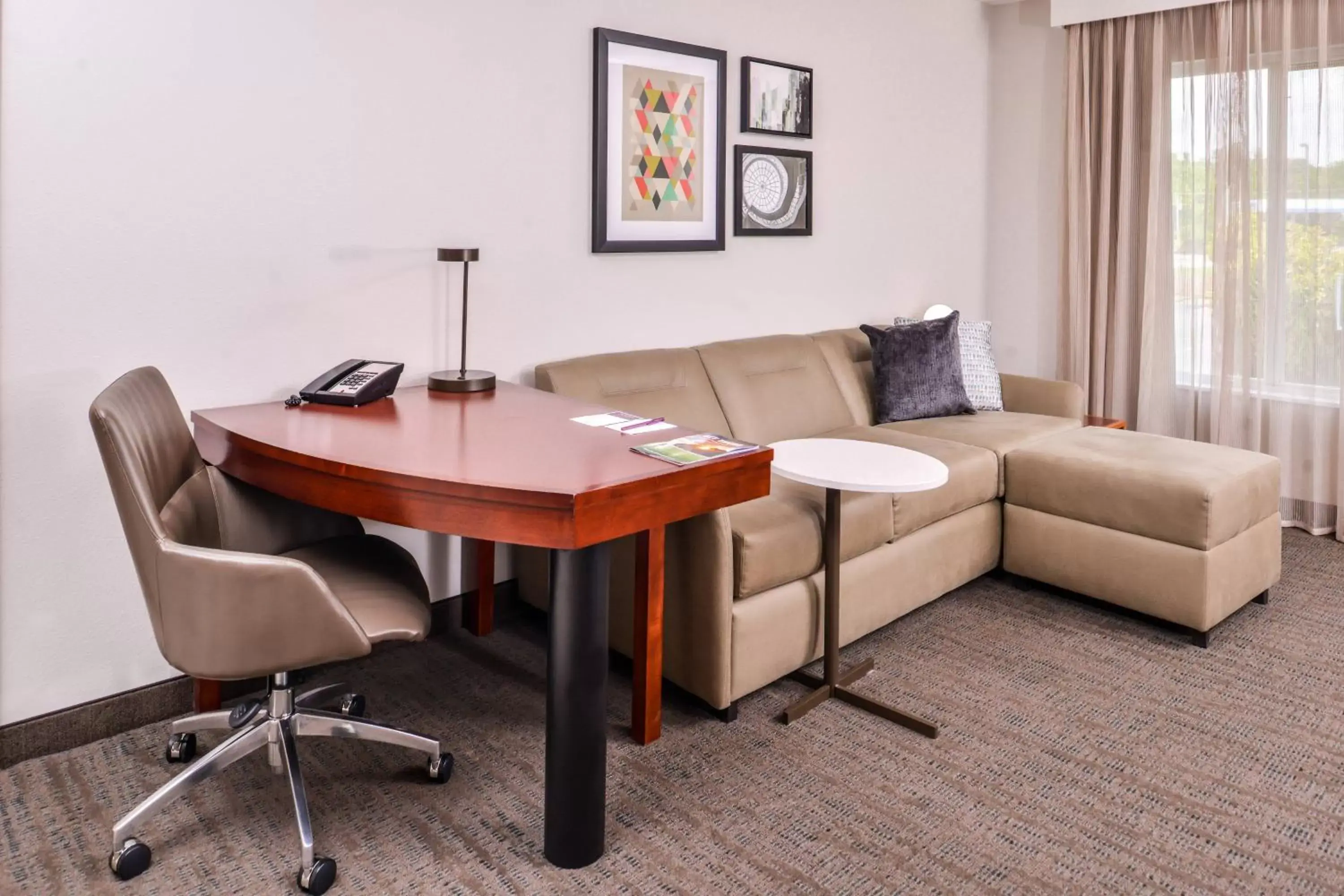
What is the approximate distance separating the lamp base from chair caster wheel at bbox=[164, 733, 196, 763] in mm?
1080

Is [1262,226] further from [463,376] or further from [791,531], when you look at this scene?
[463,376]

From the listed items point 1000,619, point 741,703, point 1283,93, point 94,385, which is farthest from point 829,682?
point 1283,93

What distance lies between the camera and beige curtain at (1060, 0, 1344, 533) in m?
4.04

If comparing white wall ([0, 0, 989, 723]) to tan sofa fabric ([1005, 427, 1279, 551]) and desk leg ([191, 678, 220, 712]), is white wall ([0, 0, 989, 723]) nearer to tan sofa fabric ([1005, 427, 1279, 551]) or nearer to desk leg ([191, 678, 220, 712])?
desk leg ([191, 678, 220, 712])

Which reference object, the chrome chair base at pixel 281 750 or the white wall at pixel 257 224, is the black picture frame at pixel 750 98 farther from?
the chrome chair base at pixel 281 750

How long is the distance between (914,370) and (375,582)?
2.47 m

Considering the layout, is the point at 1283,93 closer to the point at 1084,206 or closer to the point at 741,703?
the point at 1084,206

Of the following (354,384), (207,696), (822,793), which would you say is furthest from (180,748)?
(822,793)

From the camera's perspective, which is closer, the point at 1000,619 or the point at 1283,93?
the point at 1000,619

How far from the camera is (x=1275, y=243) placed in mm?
4137

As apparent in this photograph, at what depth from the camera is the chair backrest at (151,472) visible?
6.05 feet

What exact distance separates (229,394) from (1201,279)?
156 inches

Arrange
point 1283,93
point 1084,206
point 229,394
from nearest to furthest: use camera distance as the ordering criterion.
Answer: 1. point 229,394
2. point 1283,93
3. point 1084,206

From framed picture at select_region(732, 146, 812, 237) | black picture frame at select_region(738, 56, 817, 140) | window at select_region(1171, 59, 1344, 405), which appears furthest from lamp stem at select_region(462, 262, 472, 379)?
window at select_region(1171, 59, 1344, 405)
